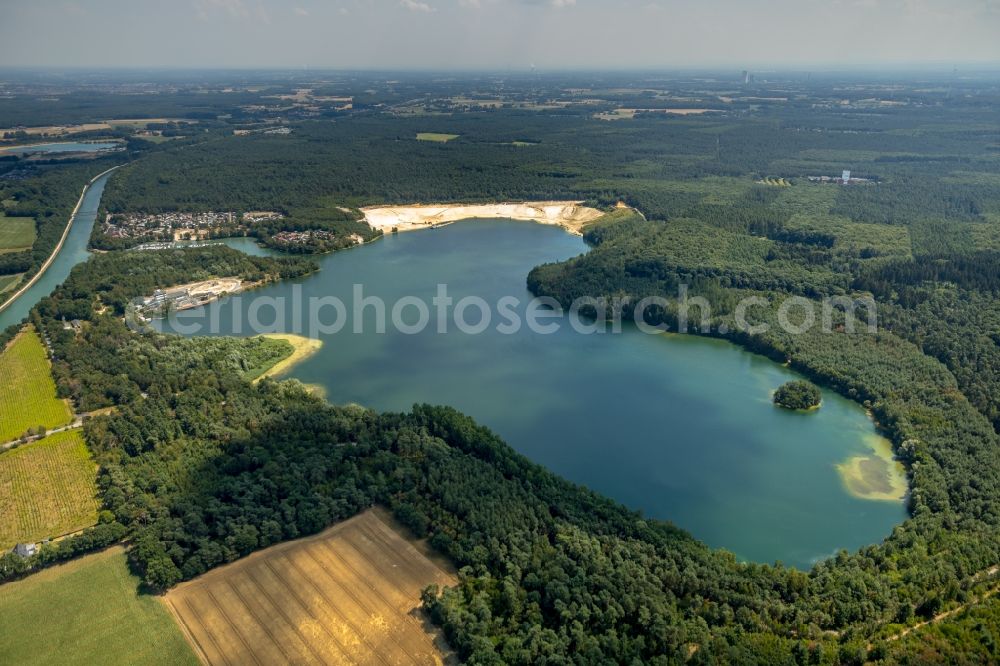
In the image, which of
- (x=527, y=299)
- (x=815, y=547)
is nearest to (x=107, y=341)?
(x=527, y=299)

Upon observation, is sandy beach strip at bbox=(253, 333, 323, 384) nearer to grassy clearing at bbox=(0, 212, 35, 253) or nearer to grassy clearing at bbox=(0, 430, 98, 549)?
grassy clearing at bbox=(0, 430, 98, 549)

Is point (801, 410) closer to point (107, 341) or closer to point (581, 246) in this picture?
point (581, 246)

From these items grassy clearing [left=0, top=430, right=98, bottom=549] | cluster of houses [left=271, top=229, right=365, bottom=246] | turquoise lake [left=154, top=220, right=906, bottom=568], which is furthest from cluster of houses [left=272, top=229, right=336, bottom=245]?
grassy clearing [left=0, top=430, right=98, bottom=549]

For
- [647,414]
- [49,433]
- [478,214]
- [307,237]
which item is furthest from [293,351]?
[478,214]

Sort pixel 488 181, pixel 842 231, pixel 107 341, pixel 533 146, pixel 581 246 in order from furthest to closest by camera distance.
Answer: pixel 533 146 < pixel 488 181 < pixel 581 246 < pixel 842 231 < pixel 107 341

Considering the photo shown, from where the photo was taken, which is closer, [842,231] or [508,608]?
[508,608]

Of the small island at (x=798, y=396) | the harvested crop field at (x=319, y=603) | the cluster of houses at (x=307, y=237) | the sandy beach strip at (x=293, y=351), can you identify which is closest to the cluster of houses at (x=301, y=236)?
the cluster of houses at (x=307, y=237)

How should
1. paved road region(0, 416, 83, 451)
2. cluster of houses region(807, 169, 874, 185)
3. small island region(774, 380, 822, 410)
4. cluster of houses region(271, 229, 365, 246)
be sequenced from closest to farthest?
1. paved road region(0, 416, 83, 451)
2. small island region(774, 380, 822, 410)
3. cluster of houses region(271, 229, 365, 246)
4. cluster of houses region(807, 169, 874, 185)
